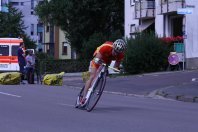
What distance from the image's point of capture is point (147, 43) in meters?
35.7

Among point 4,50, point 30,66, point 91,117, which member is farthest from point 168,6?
point 91,117

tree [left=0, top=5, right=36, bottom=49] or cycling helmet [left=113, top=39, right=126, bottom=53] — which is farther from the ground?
tree [left=0, top=5, right=36, bottom=49]

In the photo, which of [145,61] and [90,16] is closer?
[145,61]

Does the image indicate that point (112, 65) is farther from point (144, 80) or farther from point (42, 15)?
point (42, 15)

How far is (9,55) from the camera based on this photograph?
3378 cm

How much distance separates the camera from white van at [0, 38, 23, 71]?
111ft

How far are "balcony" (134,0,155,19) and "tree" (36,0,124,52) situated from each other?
8.57m

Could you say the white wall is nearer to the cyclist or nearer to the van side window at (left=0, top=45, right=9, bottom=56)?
the van side window at (left=0, top=45, right=9, bottom=56)

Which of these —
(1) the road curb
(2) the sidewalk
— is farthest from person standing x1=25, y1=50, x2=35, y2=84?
(1) the road curb

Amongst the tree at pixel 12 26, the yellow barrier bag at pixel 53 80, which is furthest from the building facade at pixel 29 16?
the yellow barrier bag at pixel 53 80

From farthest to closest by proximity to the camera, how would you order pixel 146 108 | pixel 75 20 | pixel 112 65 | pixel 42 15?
pixel 42 15 → pixel 75 20 → pixel 146 108 → pixel 112 65

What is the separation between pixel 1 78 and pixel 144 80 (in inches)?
265

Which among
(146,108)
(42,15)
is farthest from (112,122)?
(42,15)

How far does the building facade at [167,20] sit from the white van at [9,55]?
32.4ft
